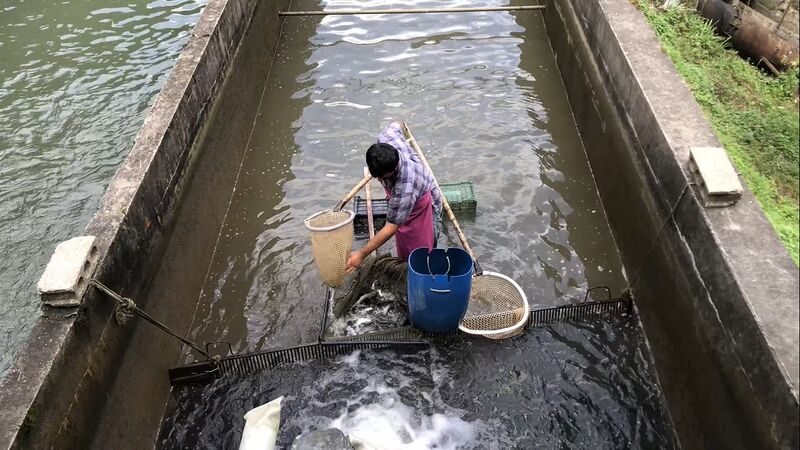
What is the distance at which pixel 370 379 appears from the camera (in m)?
4.71

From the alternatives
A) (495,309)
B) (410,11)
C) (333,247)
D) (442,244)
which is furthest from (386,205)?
(410,11)

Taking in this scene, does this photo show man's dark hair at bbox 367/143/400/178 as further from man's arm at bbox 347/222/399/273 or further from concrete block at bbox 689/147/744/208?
concrete block at bbox 689/147/744/208

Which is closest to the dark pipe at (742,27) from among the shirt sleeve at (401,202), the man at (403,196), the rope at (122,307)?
the man at (403,196)

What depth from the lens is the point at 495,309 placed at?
4918mm

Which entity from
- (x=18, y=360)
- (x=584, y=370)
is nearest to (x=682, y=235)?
(x=584, y=370)

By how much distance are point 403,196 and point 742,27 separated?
5039mm

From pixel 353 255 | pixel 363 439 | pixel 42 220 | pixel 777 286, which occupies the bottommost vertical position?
pixel 42 220

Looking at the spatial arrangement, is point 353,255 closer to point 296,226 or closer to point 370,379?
point 370,379

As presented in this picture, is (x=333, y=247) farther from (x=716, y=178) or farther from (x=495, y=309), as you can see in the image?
(x=716, y=178)

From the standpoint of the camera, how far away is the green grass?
11.7ft

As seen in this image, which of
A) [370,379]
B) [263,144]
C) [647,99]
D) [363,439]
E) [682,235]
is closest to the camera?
[363,439]

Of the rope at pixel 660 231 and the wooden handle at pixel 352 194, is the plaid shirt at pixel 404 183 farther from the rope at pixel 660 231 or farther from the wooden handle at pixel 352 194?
the rope at pixel 660 231

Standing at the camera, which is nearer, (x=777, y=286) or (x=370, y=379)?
(x=777, y=286)

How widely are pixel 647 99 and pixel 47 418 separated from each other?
5.12m
